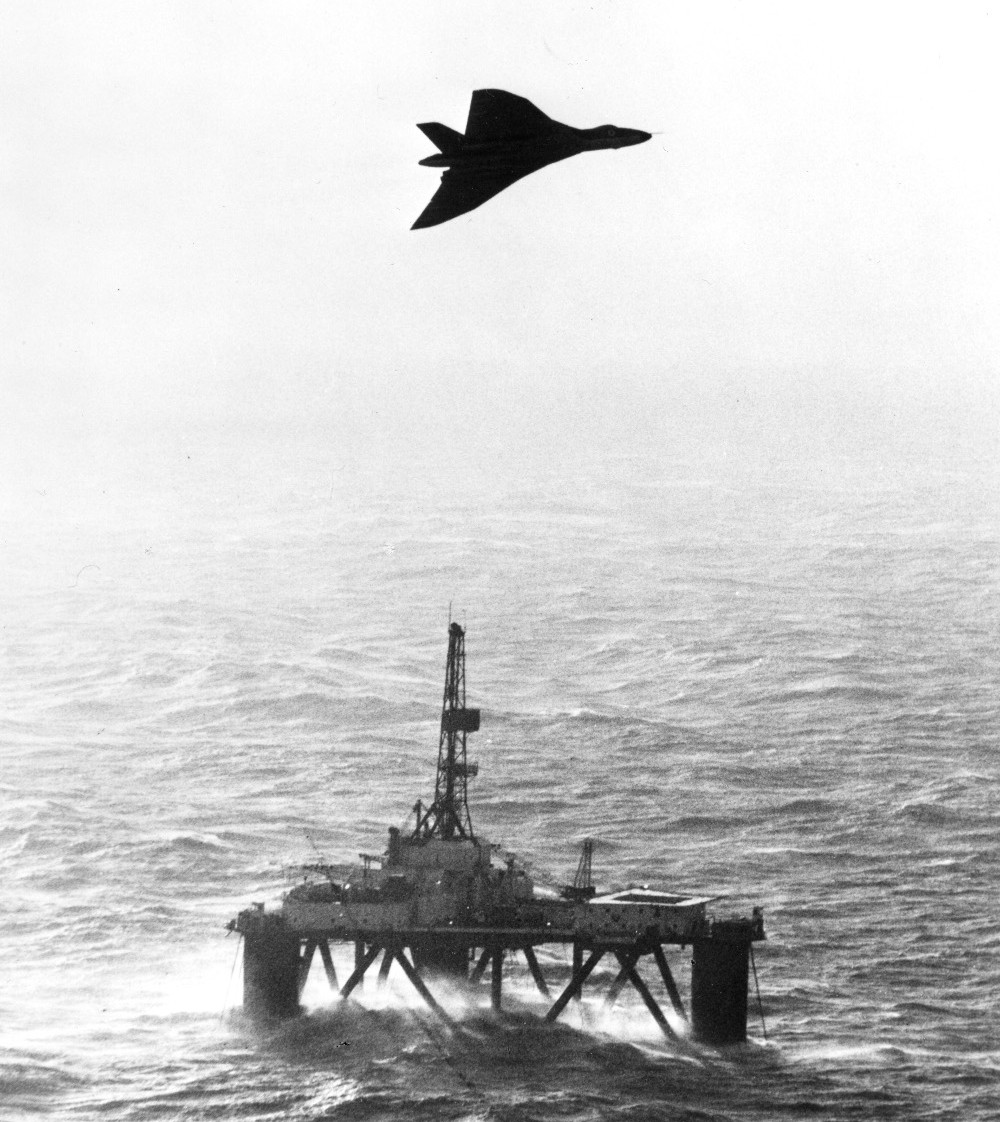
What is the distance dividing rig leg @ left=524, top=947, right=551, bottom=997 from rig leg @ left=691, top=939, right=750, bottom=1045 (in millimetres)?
8595

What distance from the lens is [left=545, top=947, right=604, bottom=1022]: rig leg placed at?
8082 cm

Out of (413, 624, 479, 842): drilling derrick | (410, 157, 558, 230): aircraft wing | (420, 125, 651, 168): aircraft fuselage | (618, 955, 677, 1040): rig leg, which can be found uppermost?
(420, 125, 651, 168): aircraft fuselage

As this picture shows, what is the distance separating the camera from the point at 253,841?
11150 centimetres

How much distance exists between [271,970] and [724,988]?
1914 centimetres

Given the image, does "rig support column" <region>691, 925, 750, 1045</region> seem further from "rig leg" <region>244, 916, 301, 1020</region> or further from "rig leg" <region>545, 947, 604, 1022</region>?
"rig leg" <region>244, 916, 301, 1020</region>

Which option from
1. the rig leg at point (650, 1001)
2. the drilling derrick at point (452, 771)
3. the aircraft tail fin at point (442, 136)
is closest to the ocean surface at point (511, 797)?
the rig leg at point (650, 1001)

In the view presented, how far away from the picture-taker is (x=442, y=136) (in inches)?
674

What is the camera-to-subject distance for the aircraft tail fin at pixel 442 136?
17.0 metres

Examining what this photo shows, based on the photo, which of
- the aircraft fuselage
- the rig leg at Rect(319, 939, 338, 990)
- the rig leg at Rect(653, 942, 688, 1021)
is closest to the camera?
the aircraft fuselage

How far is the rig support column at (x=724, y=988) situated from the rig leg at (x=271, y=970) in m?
17.4

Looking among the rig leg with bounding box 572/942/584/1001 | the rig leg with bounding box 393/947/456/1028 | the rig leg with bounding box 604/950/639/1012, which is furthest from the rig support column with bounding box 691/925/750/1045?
the rig leg with bounding box 393/947/456/1028

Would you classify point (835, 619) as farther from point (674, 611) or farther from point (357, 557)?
point (357, 557)

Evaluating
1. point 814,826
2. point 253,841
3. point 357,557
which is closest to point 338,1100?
point 253,841

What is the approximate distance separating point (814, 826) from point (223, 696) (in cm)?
5050
